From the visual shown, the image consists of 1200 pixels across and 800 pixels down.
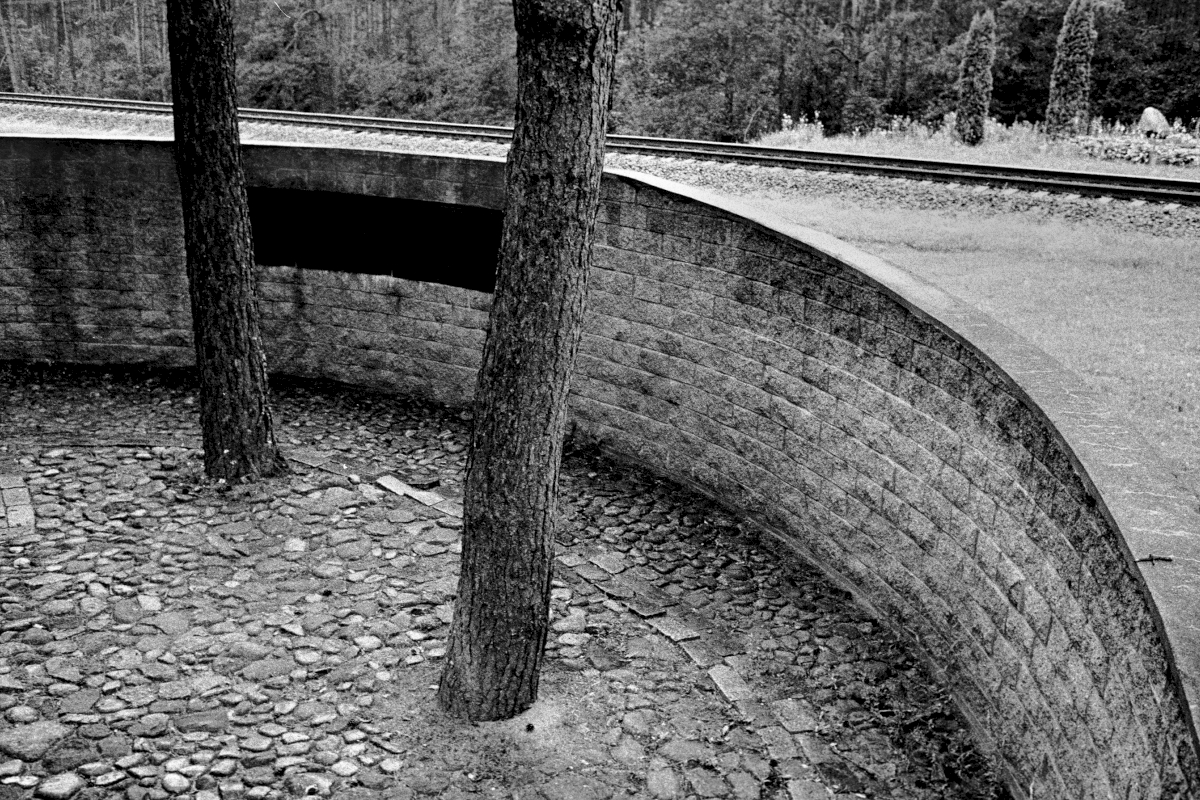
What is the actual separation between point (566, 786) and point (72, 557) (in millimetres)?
3753

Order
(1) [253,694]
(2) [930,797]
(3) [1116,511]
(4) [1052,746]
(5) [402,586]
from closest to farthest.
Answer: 1. (3) [1116,511]
2. (4) [1052,746]
3. (2) [930,797]
4. (1) [253,694]
5. (5) [402,586]

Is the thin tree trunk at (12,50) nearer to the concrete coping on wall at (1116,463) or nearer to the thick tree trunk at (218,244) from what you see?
the thick tree trunk at (218,244)

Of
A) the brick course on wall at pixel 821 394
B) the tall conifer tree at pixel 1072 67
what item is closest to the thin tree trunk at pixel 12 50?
the tall conifer tree at pixel 1072 67

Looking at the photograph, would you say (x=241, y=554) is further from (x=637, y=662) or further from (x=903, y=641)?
(x=903, y=641)

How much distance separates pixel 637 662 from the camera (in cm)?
603

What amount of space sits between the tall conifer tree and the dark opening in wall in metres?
20.3

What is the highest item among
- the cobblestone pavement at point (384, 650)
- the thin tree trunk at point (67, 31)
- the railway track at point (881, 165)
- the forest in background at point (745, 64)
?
the thin tree trunk at point (67, 31)

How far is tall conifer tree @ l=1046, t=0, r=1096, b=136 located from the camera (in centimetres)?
2553

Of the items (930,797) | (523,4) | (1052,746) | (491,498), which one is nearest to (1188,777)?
(1052,746)

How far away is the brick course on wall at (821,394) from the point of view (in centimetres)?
398

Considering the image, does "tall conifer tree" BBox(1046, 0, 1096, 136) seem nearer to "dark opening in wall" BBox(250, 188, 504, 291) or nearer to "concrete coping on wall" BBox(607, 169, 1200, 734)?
"dark opening in wall" BBox(250, 188, 504, 291)

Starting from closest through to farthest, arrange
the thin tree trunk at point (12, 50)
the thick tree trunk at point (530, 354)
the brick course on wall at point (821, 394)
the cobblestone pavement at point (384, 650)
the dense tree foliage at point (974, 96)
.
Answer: the brick course on wall at point (821, 394) < the thick tree trunk at point (530, 354) < the cobblestone pavement at point (384, 650) < the dense tree foliage at point (974, 96) < the thin tree trunk at point (12, 50)

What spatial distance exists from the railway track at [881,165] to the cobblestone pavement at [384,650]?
21.1 ft

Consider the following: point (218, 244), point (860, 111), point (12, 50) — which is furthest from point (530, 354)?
point (12, 50)
